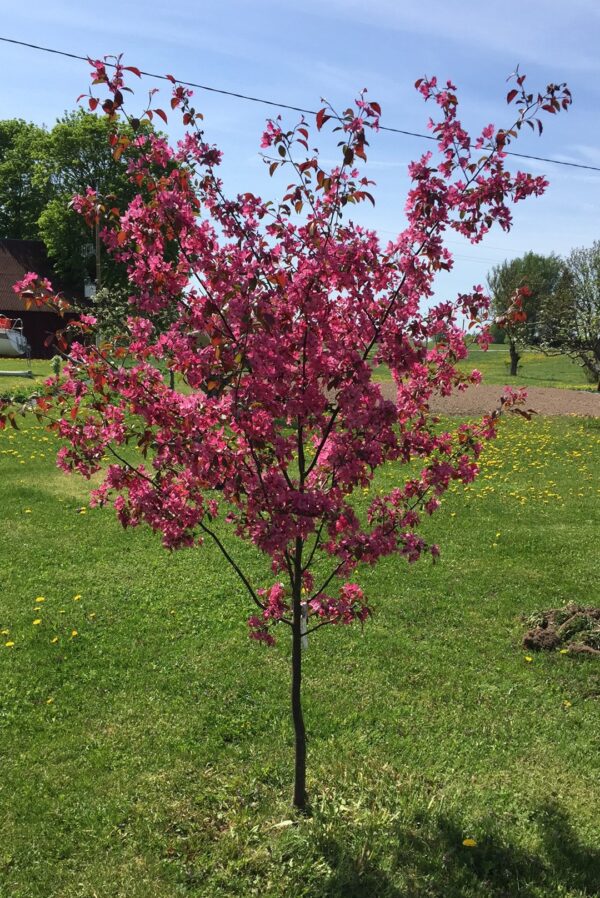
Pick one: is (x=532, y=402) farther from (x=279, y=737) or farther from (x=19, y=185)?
(x=19, y=185)

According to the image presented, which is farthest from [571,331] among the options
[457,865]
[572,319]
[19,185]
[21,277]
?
[19,185]

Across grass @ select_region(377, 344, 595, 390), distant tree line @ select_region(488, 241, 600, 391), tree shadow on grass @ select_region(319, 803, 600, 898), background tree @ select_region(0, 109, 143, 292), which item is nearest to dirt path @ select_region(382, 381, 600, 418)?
distant tree line @ select_region(488, 241, 600, 391)

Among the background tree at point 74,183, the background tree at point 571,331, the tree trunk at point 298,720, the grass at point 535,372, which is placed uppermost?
the background tree at point 74,183

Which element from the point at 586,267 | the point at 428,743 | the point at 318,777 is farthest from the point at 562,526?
the point at 586,267

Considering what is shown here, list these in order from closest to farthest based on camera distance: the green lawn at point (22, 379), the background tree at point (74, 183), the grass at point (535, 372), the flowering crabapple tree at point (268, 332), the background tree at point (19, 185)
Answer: the flowering crabapple tree at point (268, 332) < the green lawn at point (22, 379) < the grass at point (535, 372) < the background tree at point (74, 183) < the background tree at point (19, 185)

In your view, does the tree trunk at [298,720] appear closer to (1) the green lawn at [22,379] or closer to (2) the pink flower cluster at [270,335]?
(2) the pink flower cluster at [270,335]

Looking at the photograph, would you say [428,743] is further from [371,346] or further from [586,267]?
[586,267]

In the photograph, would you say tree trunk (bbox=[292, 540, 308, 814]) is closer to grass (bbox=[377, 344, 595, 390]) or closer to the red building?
grass (bbox=[377, 344, 595, 390])

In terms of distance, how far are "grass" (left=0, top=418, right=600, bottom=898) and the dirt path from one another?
12.5m

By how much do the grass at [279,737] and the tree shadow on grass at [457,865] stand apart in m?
0.01

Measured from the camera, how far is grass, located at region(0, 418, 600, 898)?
3428 mm

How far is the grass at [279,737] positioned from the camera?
3428mm

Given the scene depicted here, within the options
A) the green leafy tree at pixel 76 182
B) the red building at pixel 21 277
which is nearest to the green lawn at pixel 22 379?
the red building at pixel 21 277

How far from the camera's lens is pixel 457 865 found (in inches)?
135
